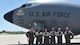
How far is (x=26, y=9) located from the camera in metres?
21.8

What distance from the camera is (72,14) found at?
21.4m

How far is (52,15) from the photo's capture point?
70.1 ft

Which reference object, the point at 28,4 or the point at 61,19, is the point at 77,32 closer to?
the point at 61,19

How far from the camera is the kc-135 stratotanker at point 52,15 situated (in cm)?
2139

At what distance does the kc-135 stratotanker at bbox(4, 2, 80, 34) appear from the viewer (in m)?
21.4

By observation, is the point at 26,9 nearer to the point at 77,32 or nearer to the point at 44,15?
the point at 44,15

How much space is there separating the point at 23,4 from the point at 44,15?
2310 millimetres

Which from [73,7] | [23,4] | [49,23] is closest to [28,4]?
[23,4]

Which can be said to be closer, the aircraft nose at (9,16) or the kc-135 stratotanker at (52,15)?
the kc-135 stratotanker at (52,15)

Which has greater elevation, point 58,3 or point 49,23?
point 58,3

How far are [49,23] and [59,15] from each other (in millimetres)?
1089

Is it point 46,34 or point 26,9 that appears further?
point 26,9

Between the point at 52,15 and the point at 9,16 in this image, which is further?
the point at 9,16

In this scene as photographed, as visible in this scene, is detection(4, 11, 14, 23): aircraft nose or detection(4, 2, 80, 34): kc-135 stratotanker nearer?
detection(4, 2, 80, 34): kc-135 stratotanker
